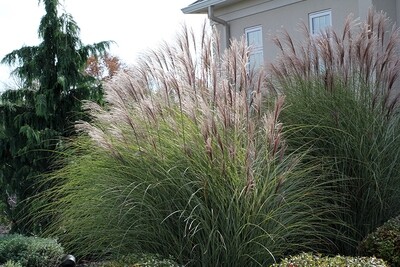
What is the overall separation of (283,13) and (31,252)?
8.43m

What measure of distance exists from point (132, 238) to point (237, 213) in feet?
2.64

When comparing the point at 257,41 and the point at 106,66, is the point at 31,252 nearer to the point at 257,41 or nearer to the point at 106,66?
the point at 257,41

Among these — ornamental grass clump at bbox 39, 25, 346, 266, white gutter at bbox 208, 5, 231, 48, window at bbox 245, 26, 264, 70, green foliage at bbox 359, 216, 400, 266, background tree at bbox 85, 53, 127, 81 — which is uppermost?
background tree at bbox 85, 53, 127, 81

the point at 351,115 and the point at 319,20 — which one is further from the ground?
the point at 319,20

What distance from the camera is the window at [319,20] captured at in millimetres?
12133

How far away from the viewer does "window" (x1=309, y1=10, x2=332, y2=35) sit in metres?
12.1

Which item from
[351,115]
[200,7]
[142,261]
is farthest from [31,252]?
[200,7]

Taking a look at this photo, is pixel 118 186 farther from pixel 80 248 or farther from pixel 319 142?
pixel 319 142

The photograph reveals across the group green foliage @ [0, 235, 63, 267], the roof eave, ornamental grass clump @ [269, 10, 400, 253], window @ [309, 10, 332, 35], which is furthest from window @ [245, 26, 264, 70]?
green foliage @ [0, 235, 63, 267]

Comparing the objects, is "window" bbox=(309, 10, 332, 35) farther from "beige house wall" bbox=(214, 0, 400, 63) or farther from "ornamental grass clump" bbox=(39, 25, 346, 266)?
"ornamental grass clump" bbox=(39, 25, 346, 266)

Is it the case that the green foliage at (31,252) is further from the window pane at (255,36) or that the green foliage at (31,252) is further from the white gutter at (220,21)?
the white gutter at (220,21)

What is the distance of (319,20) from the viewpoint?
40.8ft

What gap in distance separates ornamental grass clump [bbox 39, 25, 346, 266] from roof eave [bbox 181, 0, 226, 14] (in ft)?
29.5

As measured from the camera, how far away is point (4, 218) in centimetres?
983
